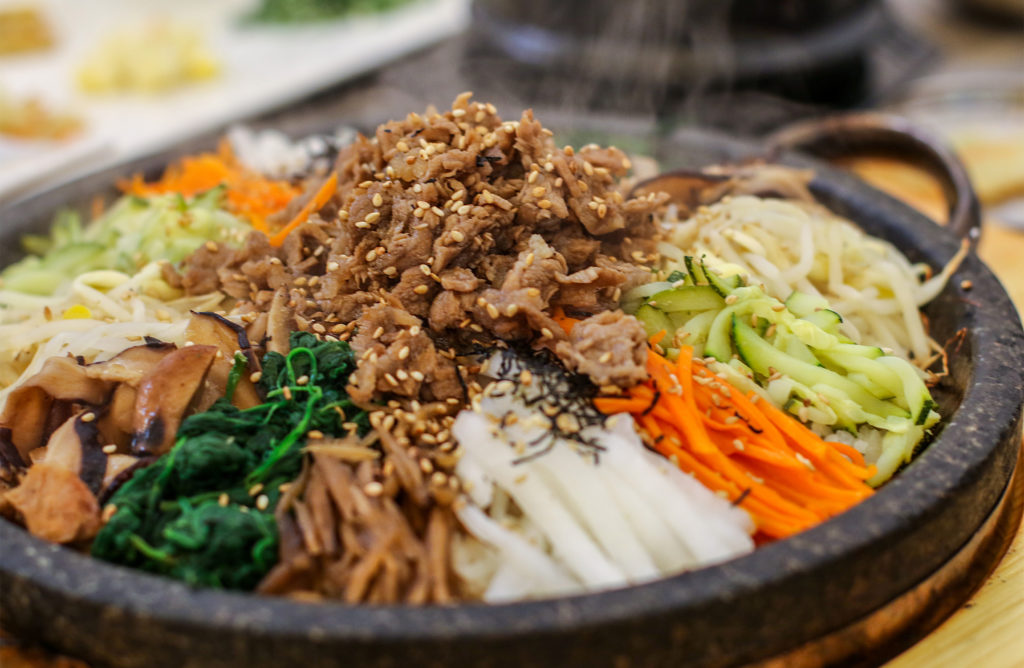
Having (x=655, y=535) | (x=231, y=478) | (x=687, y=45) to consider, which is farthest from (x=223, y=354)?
(x=687, y=45)

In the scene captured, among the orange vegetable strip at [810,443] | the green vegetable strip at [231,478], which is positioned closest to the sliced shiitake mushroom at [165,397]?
the green vegetable strip at [231,478]

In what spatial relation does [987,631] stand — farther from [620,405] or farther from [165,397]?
[165,397]

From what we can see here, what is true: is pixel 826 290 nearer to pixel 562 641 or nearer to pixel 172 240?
pixel 562 641

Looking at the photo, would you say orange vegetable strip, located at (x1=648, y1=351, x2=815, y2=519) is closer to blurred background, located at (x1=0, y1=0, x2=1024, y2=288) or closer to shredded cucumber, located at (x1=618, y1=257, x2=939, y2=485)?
shredded cucumber, located at (x1=618, y1=257, x2=939, y2=485)

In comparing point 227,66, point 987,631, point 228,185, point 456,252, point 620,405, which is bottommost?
point 227,66

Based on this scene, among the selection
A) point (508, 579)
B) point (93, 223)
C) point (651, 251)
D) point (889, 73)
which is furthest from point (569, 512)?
point (889, 73)
